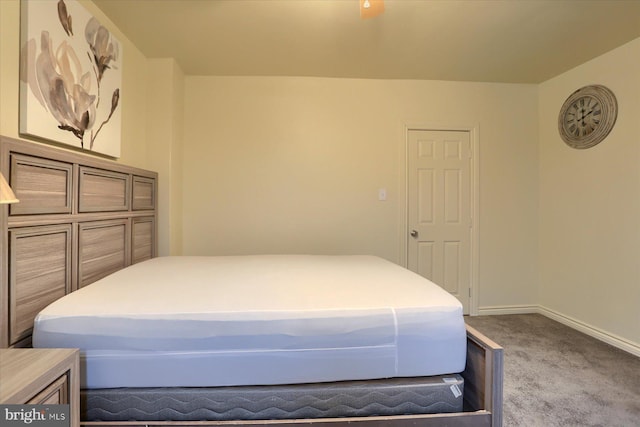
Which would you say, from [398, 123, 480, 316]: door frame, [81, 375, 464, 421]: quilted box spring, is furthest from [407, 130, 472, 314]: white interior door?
[81, 375, 464, 421]: quilted box spring

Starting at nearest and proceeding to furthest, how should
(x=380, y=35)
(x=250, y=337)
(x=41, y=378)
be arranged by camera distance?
(x=41, y=378)
(x=250, y=337)
(x=380, y=35)

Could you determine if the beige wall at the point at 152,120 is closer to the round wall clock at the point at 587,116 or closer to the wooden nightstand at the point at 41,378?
the wooden nightstand at the point at 41,378

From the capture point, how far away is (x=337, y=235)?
293cm

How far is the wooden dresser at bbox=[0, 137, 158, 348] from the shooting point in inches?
42.9

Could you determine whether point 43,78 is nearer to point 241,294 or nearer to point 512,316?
point 241,294

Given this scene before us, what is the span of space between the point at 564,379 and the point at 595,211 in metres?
1.57

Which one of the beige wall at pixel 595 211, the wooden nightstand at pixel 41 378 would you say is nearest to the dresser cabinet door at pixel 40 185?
the wooden nightstand at pixel 41 378

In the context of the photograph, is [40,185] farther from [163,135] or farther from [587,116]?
[587,116]

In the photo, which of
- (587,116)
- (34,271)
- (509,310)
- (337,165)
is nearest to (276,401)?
(34,271)

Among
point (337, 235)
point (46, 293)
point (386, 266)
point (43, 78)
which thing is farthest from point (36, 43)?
point (337, 235)

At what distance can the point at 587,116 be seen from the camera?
8.52ft

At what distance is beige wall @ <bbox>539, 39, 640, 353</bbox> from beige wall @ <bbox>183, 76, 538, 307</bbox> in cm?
16

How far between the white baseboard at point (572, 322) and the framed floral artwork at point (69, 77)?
12.2ft

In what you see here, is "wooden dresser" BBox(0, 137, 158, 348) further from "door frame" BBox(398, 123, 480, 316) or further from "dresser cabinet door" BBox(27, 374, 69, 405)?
"door frame" BBox(398, 123, 480, 316)
